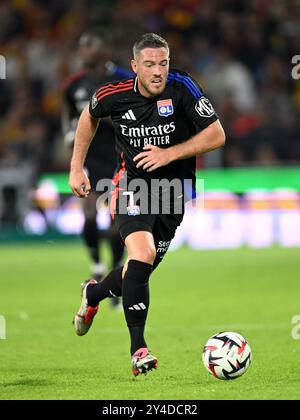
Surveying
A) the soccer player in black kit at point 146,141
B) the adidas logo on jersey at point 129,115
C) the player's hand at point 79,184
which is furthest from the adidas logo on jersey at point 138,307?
the adidas logo on jersey at point 129,115

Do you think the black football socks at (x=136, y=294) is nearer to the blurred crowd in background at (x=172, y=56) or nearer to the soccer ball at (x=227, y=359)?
the soccer ball at (x=227, y=359)

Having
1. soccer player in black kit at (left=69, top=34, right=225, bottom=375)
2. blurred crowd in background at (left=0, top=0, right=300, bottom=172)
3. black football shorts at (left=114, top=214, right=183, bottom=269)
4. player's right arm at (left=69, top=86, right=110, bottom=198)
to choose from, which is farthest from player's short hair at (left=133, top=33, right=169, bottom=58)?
blurred crowd in background at (left=0, top=0, right=300, bottom=172)

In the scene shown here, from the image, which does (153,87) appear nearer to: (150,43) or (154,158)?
(150,43)

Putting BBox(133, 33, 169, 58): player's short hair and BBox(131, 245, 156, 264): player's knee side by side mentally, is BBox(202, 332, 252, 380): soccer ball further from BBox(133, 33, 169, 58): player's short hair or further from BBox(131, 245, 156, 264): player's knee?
BBox(133, 33, 169, 58): player's short hair

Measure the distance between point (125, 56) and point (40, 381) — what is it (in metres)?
12.2

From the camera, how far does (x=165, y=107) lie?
623 cm

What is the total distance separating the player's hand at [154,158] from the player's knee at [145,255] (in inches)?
18.9

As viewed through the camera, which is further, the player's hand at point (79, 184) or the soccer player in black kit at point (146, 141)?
the player's hand at point (79, 184)

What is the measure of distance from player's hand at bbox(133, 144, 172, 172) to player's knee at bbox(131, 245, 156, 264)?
0.48 metres

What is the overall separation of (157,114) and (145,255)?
2.95ft

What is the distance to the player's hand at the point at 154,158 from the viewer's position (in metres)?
6.03

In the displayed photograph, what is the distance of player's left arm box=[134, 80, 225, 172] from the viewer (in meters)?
6.04

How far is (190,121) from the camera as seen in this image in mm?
6363
